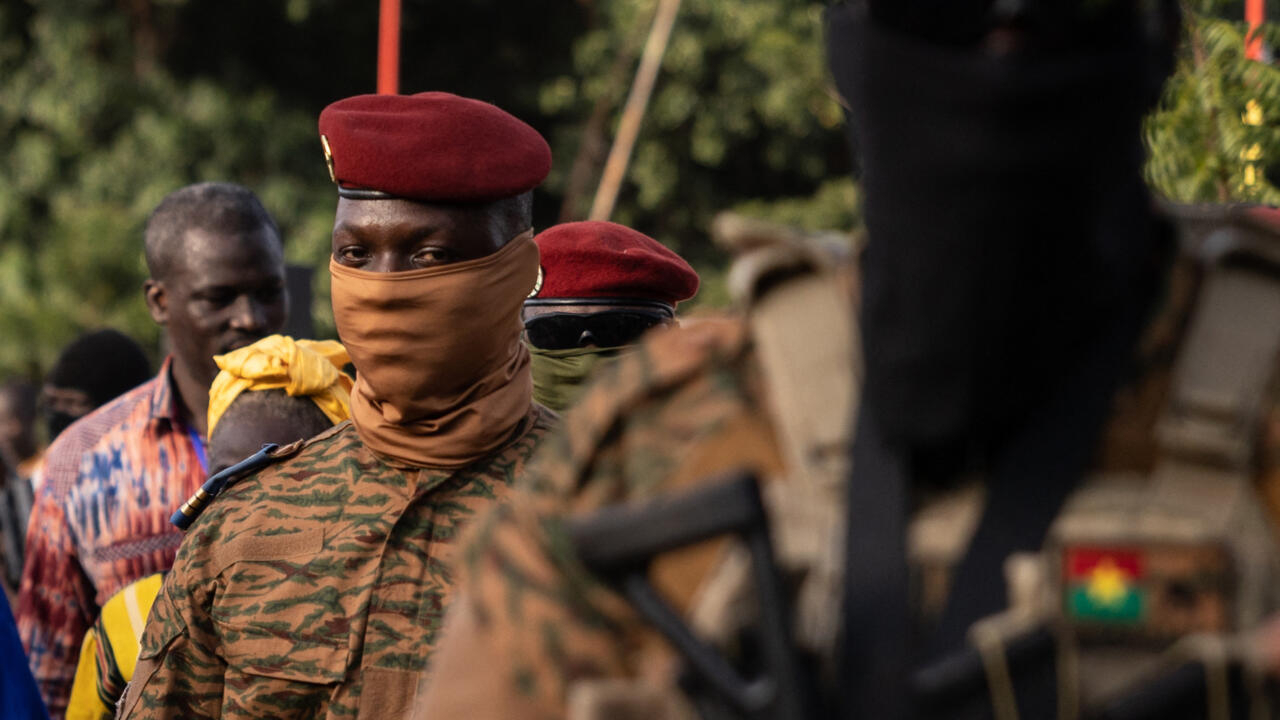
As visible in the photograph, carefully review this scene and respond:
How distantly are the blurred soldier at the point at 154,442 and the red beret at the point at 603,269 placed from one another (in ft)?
3.40

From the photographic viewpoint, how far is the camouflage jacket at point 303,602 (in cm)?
311

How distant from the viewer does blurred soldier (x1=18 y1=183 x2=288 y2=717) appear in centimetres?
454

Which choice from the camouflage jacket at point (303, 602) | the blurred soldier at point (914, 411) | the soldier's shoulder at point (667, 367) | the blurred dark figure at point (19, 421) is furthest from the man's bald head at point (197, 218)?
the blurred dark figure at point (19, 421)

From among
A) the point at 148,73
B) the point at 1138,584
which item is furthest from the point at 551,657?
the point at 148,73

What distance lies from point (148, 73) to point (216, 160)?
1240mm

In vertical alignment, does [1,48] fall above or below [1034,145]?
below

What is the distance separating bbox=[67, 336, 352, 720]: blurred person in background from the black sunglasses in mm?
555

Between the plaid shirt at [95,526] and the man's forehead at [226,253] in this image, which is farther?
the man's forehead at [226,253]

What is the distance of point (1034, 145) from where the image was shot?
1695 millimetres

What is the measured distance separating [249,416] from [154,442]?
0.93 m

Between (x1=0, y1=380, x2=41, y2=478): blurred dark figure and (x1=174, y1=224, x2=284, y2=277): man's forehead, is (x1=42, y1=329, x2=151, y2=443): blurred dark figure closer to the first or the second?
(x1=174, y1=224, x2=284, y2=277): man's forehead

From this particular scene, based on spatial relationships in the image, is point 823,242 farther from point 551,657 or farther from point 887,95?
point 551,657

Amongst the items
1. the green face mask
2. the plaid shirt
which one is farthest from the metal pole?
the green face mask

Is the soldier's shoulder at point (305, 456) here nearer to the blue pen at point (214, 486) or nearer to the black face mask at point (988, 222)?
the blue pen at point (214, 486)
